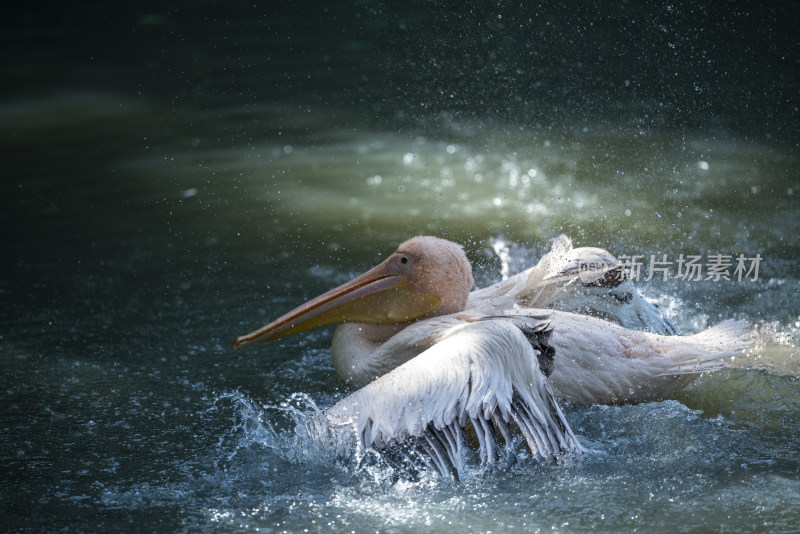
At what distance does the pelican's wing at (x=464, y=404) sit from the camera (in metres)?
2.19

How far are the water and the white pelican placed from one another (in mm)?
92

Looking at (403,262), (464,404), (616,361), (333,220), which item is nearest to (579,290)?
(616,361)

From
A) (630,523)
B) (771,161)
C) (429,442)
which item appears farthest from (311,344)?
Answer: (771,161)

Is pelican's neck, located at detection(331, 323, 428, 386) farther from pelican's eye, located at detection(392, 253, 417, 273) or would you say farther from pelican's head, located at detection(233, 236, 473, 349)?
pelican's eye, located at detection(392, 253, 417, 273)

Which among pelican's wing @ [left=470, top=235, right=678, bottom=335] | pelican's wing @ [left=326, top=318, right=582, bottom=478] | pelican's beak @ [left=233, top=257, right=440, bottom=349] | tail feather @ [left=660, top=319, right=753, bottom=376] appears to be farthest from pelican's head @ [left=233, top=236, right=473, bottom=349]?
tail feather @ [left=660, top=319, right=753, bottom=376]

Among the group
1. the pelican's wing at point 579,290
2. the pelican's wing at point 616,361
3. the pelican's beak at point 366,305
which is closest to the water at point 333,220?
the pelican's wing at point 616,361

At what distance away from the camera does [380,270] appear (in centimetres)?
282

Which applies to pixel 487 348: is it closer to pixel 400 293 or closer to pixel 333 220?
pixel 400 293

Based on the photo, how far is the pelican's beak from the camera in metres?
2.79

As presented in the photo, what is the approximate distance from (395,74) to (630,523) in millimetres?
4594

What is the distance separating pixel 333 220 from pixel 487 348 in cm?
234

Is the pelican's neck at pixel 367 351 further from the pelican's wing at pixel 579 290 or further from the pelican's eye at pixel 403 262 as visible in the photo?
the pelican's wing at pixel 579 290

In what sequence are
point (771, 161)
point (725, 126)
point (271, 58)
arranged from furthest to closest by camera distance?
1. point (271, 58)
2. point (725, 126)
3. point (771, 161)

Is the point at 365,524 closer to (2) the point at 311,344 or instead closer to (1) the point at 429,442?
(1) the point at 429,442
